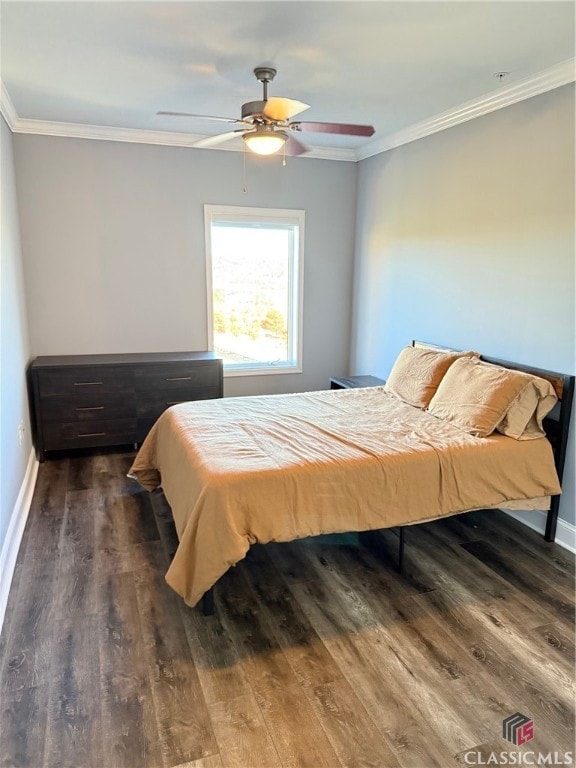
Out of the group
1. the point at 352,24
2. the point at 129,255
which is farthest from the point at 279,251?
the point at 352,24

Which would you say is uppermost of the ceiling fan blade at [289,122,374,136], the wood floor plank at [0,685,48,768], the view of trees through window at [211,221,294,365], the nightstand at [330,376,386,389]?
the ceiling fan blade at [289,122,374,136]

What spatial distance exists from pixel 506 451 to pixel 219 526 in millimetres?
1588

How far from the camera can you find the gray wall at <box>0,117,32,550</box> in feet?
9.29

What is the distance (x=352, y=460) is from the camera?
2473 mm

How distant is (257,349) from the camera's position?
514 cm

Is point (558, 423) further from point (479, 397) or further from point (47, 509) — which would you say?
point (47, 509)

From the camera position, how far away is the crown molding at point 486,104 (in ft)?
9.11

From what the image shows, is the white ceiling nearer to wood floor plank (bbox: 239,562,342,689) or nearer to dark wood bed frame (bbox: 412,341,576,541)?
dark wood bed frame (bbox: 412,341,576,541)

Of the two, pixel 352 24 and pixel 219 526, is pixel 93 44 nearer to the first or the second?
pixel 352 24

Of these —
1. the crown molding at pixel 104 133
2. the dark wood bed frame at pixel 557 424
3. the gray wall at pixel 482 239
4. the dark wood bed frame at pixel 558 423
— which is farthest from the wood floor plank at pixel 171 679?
the crown molding at pixel 104 133

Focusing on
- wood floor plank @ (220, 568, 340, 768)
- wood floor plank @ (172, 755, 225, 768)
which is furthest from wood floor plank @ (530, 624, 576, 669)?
wood floor plank @ (172, 755, 225, 768)

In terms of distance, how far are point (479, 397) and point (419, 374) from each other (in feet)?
2.16

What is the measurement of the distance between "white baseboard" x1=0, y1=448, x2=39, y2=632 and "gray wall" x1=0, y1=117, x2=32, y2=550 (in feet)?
0.18

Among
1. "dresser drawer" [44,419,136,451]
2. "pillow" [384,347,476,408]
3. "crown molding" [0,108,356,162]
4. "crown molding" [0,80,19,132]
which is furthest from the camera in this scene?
"dresser drawer" [44,419,136,451]
